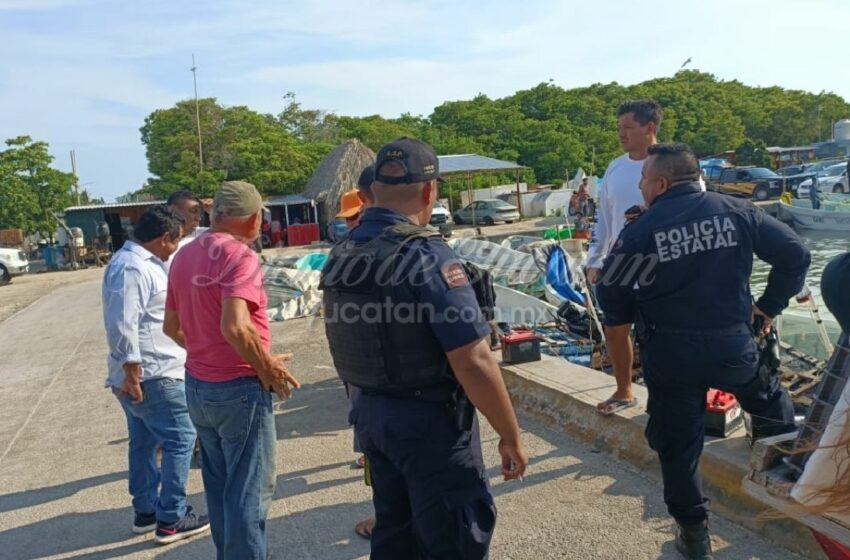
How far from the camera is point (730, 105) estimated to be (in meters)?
67.0

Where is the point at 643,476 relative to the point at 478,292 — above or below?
below

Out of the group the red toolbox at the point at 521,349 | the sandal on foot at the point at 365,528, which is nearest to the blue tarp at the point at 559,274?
the red toolbox at the point at 521,349

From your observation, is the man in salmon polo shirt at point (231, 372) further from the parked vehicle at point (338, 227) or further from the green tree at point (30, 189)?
the green tree at point (30, 189)

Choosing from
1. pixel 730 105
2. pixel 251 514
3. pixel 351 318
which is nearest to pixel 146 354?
pixel 251 514

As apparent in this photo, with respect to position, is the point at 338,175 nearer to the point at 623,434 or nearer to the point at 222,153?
the point at 222,153

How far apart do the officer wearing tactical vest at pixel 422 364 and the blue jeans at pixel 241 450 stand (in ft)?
2.68

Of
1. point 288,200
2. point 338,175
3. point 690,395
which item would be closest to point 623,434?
point 690,395

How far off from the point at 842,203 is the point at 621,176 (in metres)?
22.4

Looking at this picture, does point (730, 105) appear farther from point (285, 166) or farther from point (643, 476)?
point (643, 476)

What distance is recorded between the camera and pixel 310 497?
420cm

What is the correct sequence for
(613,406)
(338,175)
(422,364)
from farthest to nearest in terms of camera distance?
(338,175) → (613,406) → (422,364)

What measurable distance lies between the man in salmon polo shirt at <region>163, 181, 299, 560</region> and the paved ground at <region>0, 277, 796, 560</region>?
683 mm

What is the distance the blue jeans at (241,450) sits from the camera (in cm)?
297

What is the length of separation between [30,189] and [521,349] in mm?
36128
